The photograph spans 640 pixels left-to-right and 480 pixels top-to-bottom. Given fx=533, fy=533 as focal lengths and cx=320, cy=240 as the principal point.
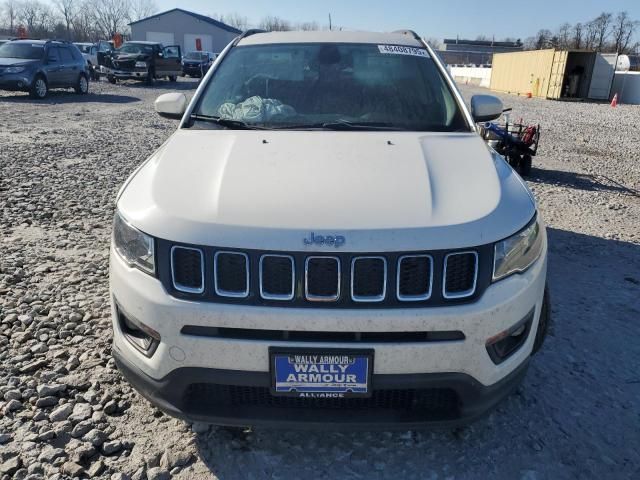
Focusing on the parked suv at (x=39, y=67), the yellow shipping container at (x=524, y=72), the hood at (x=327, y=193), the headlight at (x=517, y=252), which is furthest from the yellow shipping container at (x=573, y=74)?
the headlight at (x=517, y=252)

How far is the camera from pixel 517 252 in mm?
2107

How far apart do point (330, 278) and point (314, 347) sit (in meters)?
0.26

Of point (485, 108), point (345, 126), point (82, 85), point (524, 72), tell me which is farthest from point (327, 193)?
point (524, 72)

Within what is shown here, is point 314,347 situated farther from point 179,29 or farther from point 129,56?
point 179,29

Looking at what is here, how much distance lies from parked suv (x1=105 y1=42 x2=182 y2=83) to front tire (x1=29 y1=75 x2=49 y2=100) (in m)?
8.21

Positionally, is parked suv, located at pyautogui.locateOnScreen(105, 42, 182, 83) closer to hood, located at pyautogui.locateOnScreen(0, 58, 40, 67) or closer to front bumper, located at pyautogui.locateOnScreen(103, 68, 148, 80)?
front bumper, located at pyautogui.locateOnScreen(103, 68, 148, 80)

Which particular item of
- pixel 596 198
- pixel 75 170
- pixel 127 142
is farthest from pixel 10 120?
pixel 596 198

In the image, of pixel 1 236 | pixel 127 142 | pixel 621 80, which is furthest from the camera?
pixel 621 80

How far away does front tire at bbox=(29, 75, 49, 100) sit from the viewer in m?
16.4

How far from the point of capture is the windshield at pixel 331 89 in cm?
318

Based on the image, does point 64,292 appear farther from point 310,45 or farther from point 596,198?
point 596,198

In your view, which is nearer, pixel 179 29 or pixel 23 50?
pixel 23 50

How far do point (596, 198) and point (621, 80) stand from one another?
86.5 ft

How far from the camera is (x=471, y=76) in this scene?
46.3 meters
